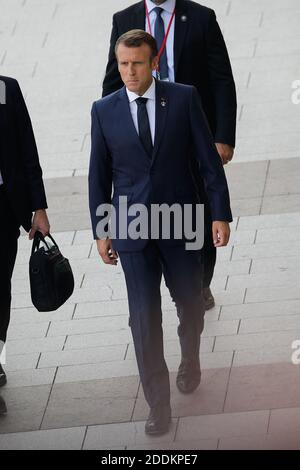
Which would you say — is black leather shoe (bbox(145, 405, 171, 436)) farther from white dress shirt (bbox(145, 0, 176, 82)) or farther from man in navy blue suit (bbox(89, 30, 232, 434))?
white dress shirt (bbox(145, 0, 176, 82))

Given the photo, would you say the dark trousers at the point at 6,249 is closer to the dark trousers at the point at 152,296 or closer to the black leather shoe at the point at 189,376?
the dark trousers at the point at 152,296

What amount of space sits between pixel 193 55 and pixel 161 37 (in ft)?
0.69

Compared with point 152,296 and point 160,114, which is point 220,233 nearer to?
point 152,296

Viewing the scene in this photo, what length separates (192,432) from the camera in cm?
675

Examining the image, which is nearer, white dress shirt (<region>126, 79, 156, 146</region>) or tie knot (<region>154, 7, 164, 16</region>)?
white dress shirt (<region>126, 79, 156, 146</region>)

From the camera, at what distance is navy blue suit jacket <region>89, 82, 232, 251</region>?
21.7 feet

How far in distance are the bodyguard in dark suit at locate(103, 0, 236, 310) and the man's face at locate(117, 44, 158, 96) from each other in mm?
1058

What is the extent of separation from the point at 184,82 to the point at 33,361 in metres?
1.84

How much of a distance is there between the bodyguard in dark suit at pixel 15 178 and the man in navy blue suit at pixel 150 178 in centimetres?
62

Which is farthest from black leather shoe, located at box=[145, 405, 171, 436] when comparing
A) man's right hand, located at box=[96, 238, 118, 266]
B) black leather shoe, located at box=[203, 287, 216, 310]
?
black leather shoe, located at box=[203, 287, 216, 310]

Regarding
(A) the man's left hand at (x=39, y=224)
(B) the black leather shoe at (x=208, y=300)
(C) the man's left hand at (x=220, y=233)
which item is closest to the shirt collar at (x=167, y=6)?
(A) the man's left hand at (x=39, y=224)

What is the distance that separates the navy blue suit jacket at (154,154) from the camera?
6629mm

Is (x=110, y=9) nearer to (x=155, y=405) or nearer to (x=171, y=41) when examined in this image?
(x=171, y=41)
